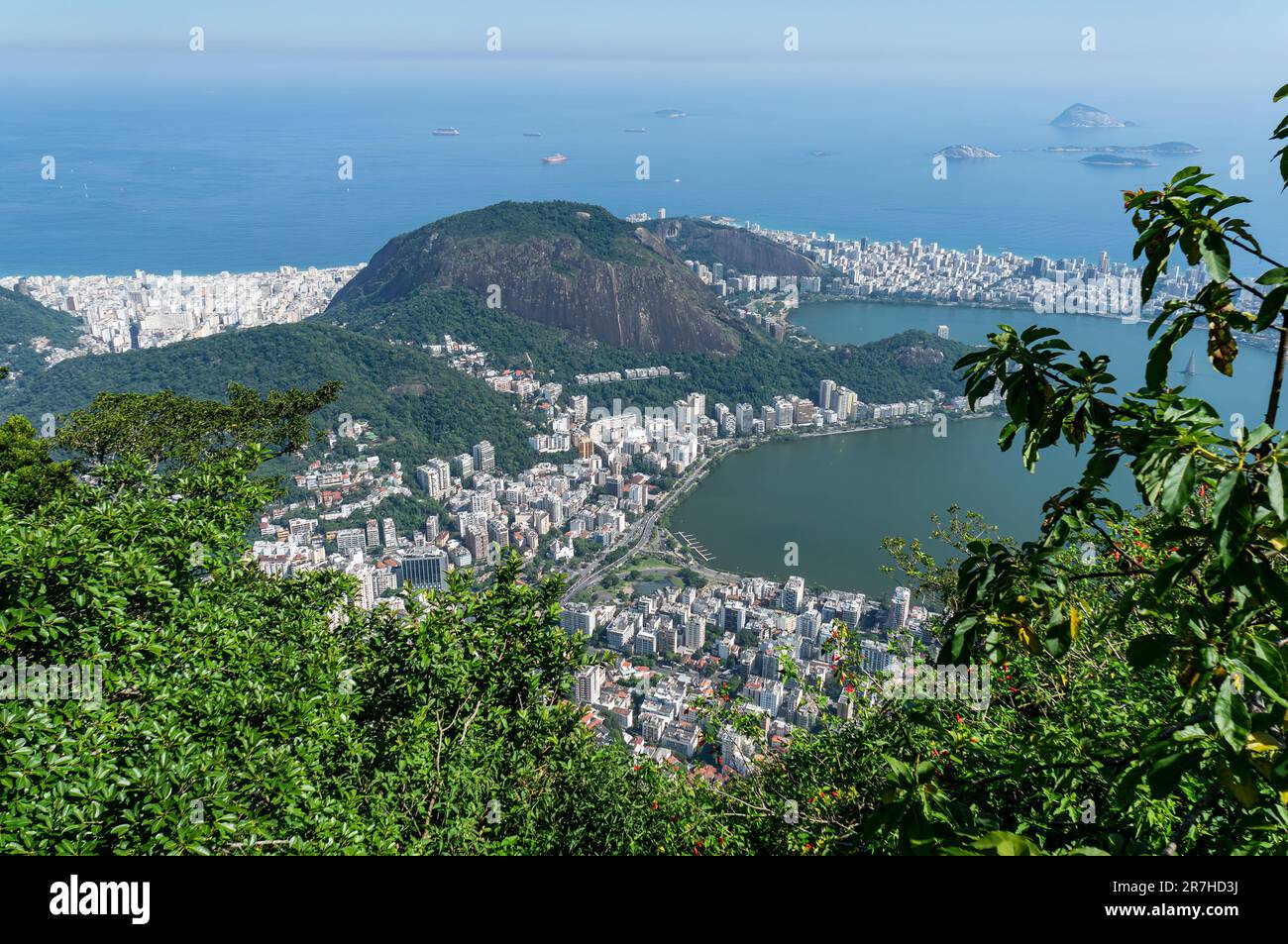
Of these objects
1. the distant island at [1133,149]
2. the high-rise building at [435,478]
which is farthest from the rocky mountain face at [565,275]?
the distant island at [1133,149]

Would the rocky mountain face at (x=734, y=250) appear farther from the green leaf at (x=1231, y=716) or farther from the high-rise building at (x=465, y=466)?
the green leaf at (x=1231, y=716)

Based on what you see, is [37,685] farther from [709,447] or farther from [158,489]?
[709,447]

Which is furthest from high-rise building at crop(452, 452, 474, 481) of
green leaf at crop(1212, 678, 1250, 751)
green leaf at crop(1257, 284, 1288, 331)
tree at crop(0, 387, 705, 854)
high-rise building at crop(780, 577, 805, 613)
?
green leaf at crop(1212, 678, 1250, 751)

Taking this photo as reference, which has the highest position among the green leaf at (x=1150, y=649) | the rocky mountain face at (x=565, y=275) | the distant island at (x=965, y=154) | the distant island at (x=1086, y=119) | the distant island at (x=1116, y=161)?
the distant island at (x=1086, y=119)

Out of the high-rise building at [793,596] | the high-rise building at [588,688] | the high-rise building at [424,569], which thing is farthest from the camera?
the high-rise building at [424,569]

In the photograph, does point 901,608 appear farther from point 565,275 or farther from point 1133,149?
point 1133,149

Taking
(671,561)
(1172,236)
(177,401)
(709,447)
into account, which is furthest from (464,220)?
(1172,236)

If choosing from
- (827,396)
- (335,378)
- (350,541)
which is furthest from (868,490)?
(335,378)
